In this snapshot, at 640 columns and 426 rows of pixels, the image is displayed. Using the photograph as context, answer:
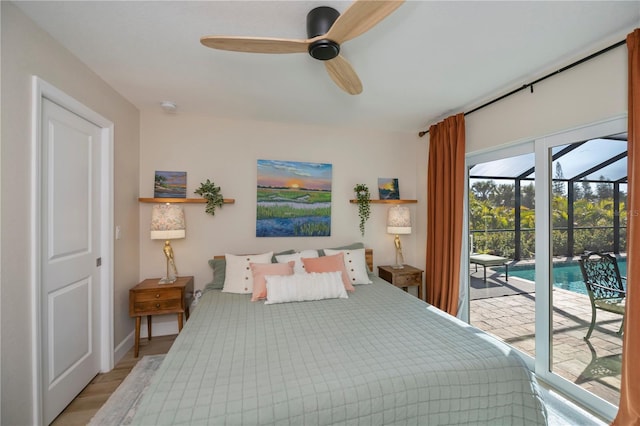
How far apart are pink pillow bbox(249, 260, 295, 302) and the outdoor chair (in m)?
2.42

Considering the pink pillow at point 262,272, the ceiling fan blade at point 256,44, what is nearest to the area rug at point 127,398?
the pink pillow at point 262,272

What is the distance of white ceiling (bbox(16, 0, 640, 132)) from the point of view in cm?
149

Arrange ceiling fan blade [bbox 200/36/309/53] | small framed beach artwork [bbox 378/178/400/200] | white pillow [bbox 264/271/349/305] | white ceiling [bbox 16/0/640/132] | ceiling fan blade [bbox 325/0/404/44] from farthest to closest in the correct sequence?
small framed beach artwork [bbox 378/178/400/200], white pillow [bbox 264/271/349/305], white ceiling [bbox 16/0/640/132], ceiling fan blade [bbox 200/36/309/53], ceiling fan blade [bbox 325/0/404/44]

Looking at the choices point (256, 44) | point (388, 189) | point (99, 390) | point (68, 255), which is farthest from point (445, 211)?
point (99, 390)

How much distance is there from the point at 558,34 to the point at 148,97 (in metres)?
3.37

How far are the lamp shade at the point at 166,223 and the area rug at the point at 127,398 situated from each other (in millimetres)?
1177

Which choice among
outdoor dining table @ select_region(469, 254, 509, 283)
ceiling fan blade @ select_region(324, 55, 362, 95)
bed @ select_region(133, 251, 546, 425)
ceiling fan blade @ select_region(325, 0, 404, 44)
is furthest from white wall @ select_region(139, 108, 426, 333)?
ceiling fan blade @ select_region(325, 0, 404, 44)

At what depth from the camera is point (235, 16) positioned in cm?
153

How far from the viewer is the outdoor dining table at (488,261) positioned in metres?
2.72

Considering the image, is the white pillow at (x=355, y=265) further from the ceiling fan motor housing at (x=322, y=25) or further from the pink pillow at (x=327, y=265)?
the ceiling fan motor housing at (x=322, y=25)

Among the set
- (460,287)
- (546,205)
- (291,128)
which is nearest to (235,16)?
(291,128)

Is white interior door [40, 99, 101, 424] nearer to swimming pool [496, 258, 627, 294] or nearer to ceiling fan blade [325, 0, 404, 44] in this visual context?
A: ceiling fan blade [325, 0, 404, 44]

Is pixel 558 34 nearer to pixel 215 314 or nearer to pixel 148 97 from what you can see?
pixel 215 314

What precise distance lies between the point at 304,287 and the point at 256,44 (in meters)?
1.85
